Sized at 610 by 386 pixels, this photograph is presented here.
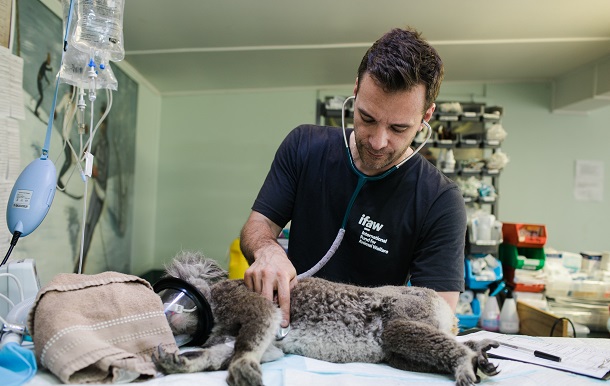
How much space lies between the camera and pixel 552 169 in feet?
16.6

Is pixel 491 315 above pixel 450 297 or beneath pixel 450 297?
beneath

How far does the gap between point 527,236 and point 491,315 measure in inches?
31.5

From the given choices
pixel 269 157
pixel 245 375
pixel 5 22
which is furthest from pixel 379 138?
pixel 269 157

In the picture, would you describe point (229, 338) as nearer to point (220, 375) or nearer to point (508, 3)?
point (220, 375)

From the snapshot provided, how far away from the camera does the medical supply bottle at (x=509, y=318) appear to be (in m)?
3.78

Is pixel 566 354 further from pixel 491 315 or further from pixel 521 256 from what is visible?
pixel 521 256

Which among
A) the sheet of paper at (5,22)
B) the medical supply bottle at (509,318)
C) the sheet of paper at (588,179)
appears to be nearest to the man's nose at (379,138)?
the sheet of paper at (5,22)

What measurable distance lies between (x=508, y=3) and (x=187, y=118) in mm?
3597

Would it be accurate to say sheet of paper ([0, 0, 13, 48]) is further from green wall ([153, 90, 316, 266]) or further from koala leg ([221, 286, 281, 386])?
green wall ([153, 90, 316, 266])

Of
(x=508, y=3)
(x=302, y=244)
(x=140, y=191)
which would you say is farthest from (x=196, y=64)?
(x=302, y=244)

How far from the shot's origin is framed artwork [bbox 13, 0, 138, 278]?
98.0 inches

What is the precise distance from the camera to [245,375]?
0.83m

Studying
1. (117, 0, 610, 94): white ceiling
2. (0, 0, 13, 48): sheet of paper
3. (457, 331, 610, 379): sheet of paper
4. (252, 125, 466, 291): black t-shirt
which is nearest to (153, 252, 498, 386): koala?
(457, 331, 610, 379): sheet of paper

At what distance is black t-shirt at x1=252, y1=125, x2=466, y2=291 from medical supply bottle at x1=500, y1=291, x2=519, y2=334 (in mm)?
2703
